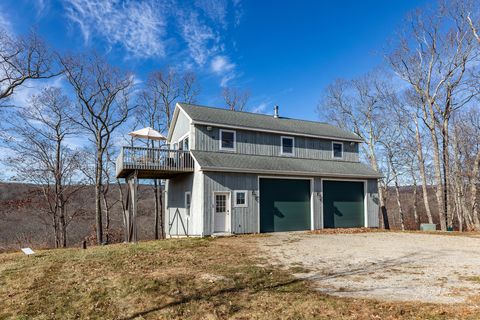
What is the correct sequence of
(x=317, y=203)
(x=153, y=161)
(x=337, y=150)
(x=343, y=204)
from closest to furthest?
1. (x=153, y=161)
2. (x=317, y=203)
3. (x=343, y=204)
4. (x=337, y=150)

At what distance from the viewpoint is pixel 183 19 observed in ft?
52.6

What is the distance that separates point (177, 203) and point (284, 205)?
5946 millimetres

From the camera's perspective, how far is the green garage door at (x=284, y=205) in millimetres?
15500

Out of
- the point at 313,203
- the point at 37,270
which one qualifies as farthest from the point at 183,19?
the point at 37,270

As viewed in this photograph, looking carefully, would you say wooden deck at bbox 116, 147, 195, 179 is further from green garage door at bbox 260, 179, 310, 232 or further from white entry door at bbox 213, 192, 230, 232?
green garage door at bbox 260, 179, 310, 232

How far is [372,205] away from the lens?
18.5m

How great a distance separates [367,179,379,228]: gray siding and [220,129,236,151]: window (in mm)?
8808

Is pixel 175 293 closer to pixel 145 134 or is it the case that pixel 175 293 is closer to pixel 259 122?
pixel 145 134

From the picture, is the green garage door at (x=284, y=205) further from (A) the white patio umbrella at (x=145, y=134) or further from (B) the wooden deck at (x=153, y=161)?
(A) the white patio umbrella at (x=145, y=134)

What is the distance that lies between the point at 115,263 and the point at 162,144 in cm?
1847

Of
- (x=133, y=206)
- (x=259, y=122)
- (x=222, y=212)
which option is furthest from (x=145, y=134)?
(x=259, y=122)

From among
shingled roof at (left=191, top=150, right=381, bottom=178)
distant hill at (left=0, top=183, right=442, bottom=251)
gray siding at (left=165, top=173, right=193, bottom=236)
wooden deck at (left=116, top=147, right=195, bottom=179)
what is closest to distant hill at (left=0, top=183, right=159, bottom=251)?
distant hill at (left=0, top=183, right=442, bottom=251)

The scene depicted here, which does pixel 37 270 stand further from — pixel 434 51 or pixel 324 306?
pixel 434 51

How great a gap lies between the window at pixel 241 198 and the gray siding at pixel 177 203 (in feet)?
7.69
